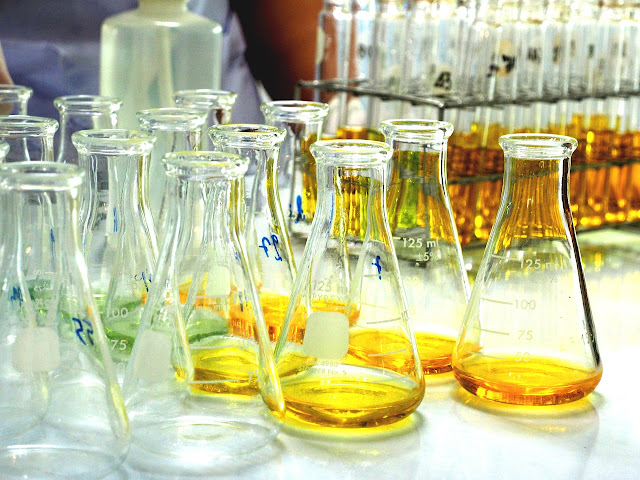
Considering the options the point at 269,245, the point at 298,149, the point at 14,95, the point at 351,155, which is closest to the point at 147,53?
the point at 14,95

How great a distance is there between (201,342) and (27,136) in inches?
11.5

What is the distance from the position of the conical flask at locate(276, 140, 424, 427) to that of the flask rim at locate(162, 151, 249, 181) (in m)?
0.10

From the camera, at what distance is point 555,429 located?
90 centimetres

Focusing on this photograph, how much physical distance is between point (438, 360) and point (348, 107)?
65 centimetres

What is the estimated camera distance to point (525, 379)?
94cm

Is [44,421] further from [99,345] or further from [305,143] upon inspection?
[305,143]

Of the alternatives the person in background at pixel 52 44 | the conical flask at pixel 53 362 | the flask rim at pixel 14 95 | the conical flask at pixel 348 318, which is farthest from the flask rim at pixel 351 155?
the person in background at pixel 52 44

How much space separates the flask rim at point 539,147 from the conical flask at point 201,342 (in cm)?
30

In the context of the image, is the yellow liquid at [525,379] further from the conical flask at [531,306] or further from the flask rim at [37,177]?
the flask rim at [37,177]

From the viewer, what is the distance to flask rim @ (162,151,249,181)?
0.75 metres

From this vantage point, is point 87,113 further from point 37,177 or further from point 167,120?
point 37,177

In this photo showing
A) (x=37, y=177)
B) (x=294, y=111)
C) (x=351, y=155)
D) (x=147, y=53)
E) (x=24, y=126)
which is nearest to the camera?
(x=37, y=177)

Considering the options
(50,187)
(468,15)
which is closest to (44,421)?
(50,187)

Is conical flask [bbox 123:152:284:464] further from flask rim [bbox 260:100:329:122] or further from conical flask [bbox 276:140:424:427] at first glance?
flask rim [bbox 260:100:329:122]
